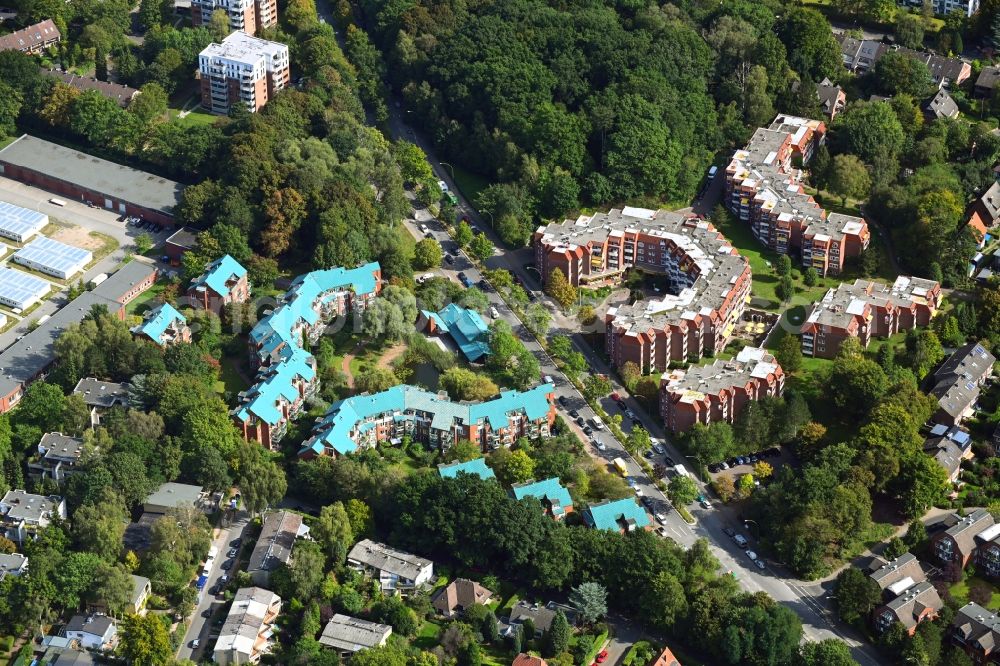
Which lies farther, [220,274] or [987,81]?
[987,81]

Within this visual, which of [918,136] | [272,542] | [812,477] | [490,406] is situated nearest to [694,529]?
[812,477]

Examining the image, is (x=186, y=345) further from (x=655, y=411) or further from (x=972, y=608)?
(x=972, y=608)

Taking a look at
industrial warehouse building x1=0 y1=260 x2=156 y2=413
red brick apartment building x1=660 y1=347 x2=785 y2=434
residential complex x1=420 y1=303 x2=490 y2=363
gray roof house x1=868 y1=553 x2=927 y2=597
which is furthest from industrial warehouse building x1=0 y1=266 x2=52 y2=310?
gray roof house x1=868 y1=553 x2=927 y2=597

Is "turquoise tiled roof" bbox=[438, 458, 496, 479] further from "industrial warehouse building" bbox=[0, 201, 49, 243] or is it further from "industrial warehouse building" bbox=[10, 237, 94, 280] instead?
"industrial warehouse building" bbox=[0, 201, 49, 243]

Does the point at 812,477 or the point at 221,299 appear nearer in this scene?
the point at 812,477

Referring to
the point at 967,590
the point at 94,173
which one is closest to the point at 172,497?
the point at 94,173

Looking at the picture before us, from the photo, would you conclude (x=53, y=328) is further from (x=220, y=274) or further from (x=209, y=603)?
(x=209, y=603)
